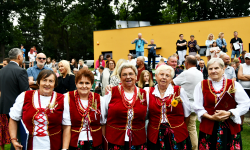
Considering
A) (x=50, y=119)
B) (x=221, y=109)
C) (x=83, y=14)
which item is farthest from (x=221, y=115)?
(x=83, y=14)

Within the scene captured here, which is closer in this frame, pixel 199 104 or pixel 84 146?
pixel 84 146

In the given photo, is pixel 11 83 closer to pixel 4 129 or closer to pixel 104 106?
pixel 4 129

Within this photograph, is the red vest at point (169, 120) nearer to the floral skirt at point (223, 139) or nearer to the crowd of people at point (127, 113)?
the crowd of people at point (127, 113)

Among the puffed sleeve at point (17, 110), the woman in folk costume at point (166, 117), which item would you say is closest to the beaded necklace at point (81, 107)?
Answer: the puffed sleeve at point (17, 110)

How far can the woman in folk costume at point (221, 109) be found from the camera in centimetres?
345

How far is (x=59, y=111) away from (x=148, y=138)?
1341 millimetres

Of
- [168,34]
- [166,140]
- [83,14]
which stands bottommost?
[166,140]

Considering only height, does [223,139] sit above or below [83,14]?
below

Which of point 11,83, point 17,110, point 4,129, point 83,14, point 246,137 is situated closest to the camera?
point 17,110

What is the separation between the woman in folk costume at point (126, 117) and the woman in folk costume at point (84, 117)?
19 centimetres

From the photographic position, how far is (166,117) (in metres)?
3.48

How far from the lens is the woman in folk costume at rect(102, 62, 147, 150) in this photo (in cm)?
338

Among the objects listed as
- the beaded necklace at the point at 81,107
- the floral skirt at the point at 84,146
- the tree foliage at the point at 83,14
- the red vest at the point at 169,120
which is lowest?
the floral skirt at the point at 84,146

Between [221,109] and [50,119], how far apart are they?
2.37m
